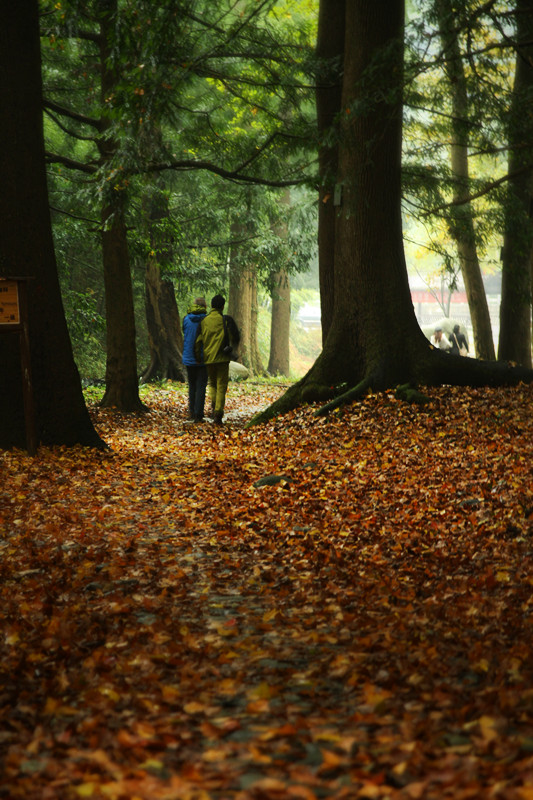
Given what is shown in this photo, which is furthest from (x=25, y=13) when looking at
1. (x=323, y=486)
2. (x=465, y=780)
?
(x=465, y=780)

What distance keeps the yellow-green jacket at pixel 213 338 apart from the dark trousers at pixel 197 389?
1.46 feet

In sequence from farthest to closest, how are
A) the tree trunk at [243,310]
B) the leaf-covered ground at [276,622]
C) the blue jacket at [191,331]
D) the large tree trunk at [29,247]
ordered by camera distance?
the tree trunk at [243,310] < the blue jacket at [191,331] < the large tree trunk at [29,247] < the leaf-covered ground at [276,622]

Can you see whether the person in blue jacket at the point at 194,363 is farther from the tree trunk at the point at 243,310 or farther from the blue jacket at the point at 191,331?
the tree trunk at the point at 243,310

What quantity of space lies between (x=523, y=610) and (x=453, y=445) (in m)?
4.22

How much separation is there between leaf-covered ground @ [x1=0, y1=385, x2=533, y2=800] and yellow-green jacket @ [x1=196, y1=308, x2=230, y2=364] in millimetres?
3730

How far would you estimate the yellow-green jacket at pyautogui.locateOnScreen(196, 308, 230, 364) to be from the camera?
1248cm

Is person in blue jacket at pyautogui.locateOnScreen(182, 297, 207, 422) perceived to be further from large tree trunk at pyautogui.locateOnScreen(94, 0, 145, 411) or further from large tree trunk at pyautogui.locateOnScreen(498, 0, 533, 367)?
large tree trunk at pyautogui.locateOnScreen(498, 0, 533, 367)

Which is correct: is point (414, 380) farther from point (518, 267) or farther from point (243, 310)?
point (243, 310)

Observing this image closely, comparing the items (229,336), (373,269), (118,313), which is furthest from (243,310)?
(373,269)

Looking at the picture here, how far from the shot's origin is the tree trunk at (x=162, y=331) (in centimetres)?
2053

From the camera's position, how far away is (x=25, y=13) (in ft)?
29.4

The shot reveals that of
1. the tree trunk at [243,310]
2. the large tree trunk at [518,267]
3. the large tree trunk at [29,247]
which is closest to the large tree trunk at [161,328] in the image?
the tree trunk at [243,310]

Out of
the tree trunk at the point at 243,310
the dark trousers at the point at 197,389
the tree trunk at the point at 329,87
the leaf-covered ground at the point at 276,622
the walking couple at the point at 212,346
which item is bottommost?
the leaf-covered ground at the point at 276,622

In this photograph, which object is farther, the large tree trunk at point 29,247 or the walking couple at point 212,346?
the walking couple at point 212,346
